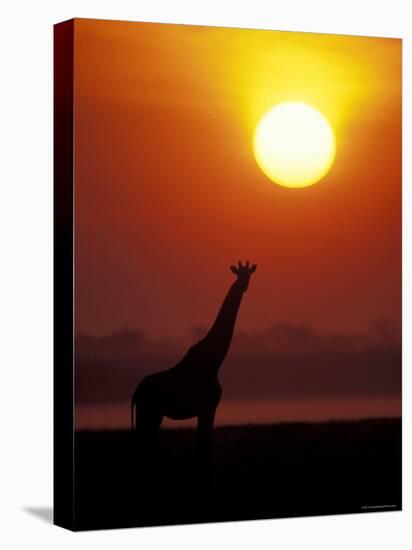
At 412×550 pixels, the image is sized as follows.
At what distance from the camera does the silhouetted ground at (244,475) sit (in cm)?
1036

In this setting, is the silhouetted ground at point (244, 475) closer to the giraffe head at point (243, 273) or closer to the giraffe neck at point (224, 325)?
the giraffe neck at point (224, 325)

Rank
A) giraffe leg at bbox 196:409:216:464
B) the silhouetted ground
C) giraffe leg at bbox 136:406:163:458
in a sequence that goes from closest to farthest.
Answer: the silhouetted ground
giraffe leg at bbox 136:406:163:458
giraffe leg at bbox 196:409:216:464

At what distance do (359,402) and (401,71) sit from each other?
2.15 m

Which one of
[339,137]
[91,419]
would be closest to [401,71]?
[339,137]

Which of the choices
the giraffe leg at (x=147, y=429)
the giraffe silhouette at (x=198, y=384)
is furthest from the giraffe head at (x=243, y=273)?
the giraffe leg at (x=147, y=429)

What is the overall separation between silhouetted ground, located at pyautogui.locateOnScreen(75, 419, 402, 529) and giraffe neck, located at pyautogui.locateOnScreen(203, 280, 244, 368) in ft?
1.60

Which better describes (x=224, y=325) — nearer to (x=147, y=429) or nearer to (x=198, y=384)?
(x=198, y=384)

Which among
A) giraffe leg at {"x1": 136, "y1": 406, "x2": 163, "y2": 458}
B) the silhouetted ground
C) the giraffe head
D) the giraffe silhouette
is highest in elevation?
the giraffe head

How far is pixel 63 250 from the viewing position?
10.4 metres

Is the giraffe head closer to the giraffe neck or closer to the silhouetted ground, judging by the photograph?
the giraffe neck

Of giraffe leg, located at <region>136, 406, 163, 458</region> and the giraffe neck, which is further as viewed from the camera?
the giraffe neck

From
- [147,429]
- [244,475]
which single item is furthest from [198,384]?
[244,475]

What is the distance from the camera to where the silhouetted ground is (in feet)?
34.0

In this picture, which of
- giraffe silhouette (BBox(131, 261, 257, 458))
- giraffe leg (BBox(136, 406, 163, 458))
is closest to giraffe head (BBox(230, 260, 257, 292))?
giraffe silhouette (BBox(131, 261, 257, 458))
